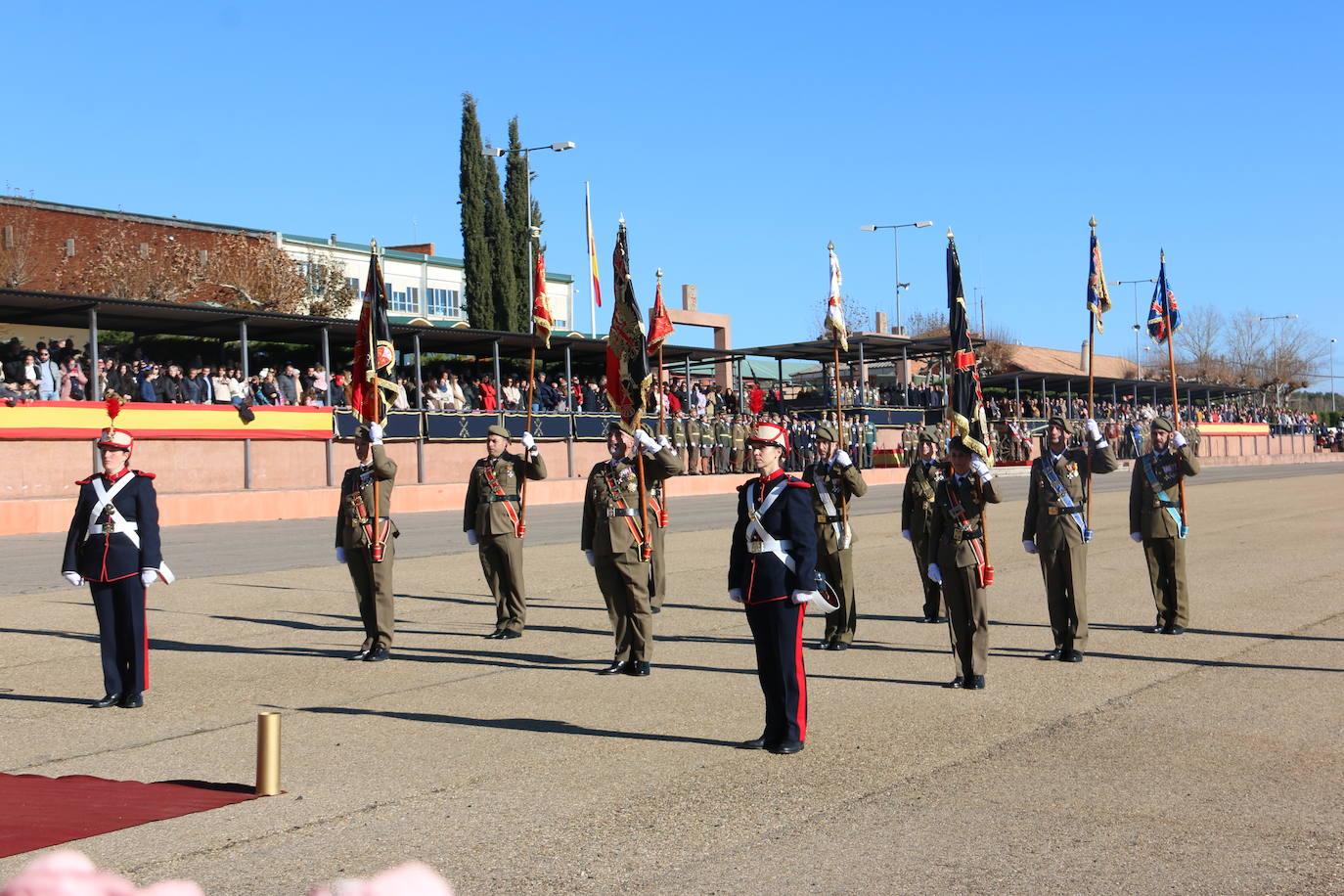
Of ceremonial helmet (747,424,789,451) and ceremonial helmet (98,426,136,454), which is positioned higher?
ceremonial helmet (98,426,136,454)

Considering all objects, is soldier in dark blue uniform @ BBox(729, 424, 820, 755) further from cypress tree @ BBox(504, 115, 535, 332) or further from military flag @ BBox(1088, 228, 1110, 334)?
cypress tree @ BBox(504, 115, 535, 332)

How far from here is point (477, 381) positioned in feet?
117

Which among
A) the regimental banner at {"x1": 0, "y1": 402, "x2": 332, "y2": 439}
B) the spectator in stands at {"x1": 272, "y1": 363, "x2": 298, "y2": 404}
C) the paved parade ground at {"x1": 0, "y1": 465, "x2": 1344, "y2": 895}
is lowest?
the paved parade ground at {"x1": 0, "y1": 465, "x2": 1344, "y2": 895}

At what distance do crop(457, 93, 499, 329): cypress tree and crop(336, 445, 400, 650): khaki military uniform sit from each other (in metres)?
39.4

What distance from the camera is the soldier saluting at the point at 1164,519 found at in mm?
11594

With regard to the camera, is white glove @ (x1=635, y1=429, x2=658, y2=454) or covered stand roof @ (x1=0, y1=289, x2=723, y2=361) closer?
white glove @ (x1=635, y1=429, x2=658, y2=454)

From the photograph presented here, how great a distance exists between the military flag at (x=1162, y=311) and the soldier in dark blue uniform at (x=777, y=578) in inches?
362

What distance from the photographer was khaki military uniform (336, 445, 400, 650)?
1074cm

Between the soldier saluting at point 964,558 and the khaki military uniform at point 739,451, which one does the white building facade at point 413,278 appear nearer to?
the khaki military uniform at point 739,451

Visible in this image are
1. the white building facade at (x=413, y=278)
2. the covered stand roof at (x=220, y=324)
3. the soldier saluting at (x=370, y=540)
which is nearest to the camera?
the soldier saluting at (x=370, y=540)

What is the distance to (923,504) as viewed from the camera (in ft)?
40.1

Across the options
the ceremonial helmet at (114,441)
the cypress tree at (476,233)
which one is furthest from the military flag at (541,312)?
the cypress tree at (476,233)

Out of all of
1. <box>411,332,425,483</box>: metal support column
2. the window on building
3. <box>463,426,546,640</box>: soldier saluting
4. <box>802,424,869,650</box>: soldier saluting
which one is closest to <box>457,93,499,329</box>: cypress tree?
the window on building

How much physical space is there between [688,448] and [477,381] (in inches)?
256
